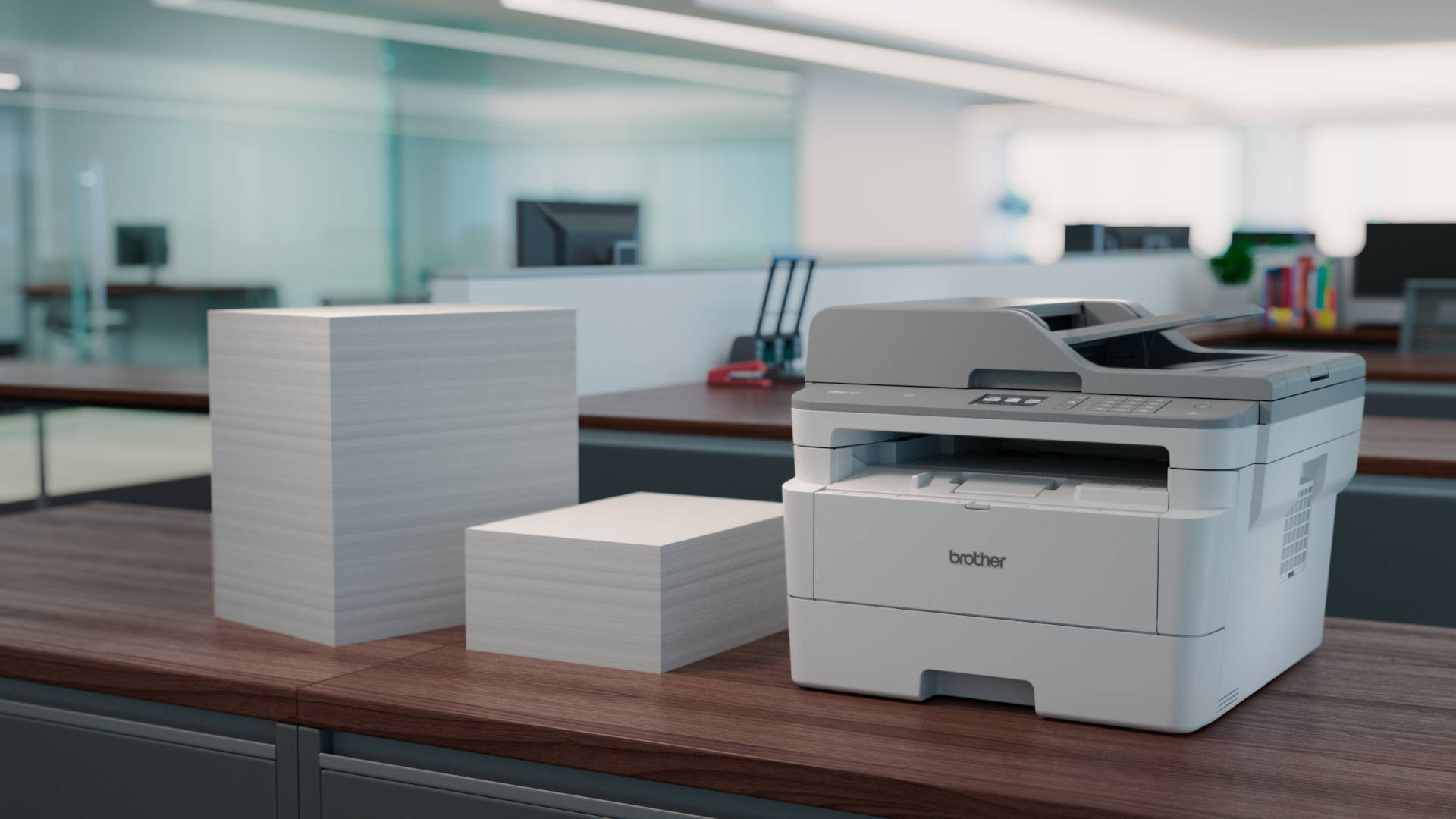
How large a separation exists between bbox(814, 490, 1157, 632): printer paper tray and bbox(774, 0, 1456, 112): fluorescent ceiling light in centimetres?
586

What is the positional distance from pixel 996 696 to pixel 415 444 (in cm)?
73

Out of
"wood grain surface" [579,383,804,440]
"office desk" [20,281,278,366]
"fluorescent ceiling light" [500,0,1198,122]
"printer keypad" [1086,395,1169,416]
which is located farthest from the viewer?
"fluorescent ceiling light" [500,0,1198,122]

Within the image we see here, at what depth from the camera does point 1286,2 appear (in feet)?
25.5

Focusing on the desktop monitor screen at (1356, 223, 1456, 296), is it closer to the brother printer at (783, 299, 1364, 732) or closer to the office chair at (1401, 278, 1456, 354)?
the office chair at (1401, 278, 1456, 354)

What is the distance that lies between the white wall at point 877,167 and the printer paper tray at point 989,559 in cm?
849

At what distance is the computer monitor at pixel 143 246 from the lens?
5641 millimetres

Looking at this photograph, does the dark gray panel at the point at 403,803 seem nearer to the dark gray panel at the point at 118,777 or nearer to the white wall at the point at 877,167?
the dark gray panel at the point at 118,777

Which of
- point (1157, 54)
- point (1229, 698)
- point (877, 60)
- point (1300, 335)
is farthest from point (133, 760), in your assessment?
point (1157, 54)

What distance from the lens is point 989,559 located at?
4.23 feet

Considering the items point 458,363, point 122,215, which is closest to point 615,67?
point 122,215

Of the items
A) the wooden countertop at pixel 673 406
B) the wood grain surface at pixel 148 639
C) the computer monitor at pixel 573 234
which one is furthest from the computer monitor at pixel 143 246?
the wood grain surface at pixel 148 639

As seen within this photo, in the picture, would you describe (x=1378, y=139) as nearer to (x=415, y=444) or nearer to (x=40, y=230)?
(x=40, y=230)

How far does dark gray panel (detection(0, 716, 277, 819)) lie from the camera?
4.92 ft

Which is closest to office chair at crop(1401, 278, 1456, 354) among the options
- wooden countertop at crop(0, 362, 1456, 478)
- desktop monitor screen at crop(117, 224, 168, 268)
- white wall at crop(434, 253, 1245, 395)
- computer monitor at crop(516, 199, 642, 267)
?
white wall at crop(434, 253, 1245, 395)
